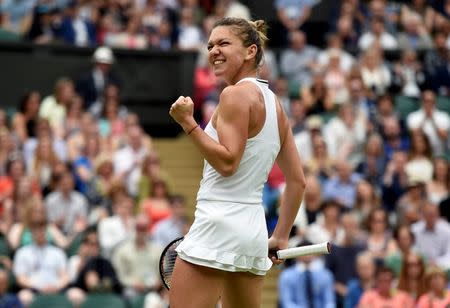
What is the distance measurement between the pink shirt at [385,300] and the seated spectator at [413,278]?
83 millimetres

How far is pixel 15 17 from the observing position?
55.3 ft

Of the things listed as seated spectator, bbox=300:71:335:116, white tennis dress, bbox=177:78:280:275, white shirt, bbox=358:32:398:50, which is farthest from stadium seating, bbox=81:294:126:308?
white shirt, bbox=358:32:398:50

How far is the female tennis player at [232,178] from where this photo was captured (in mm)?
5355

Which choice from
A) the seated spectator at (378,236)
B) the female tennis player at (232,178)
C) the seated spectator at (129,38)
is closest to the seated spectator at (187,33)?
the seated spectator at (129,38)

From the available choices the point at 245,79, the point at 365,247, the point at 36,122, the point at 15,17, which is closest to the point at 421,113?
the point at 365,247

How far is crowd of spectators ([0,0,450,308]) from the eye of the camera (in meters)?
11.6

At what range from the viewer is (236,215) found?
546 cm

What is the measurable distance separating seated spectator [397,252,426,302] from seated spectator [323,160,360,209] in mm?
2227

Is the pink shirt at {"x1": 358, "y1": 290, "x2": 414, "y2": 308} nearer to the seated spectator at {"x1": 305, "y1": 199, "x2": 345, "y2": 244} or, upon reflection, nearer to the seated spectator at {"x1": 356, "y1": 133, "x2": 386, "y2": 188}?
the seated spectator at {"x1": 305, "y1": 199, "x2": 345, "y2": 244}

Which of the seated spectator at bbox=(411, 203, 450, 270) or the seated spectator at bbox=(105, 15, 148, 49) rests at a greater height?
the seated spectator at bbox=(105, 15, 148, 49)

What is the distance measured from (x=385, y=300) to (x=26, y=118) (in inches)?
205

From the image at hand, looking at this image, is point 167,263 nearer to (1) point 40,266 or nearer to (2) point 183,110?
(2) point 183,110

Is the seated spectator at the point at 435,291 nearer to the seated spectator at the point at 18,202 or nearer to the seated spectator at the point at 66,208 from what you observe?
the seated spectator at the point at 66,208

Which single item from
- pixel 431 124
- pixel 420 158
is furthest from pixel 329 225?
pixel 431 124
